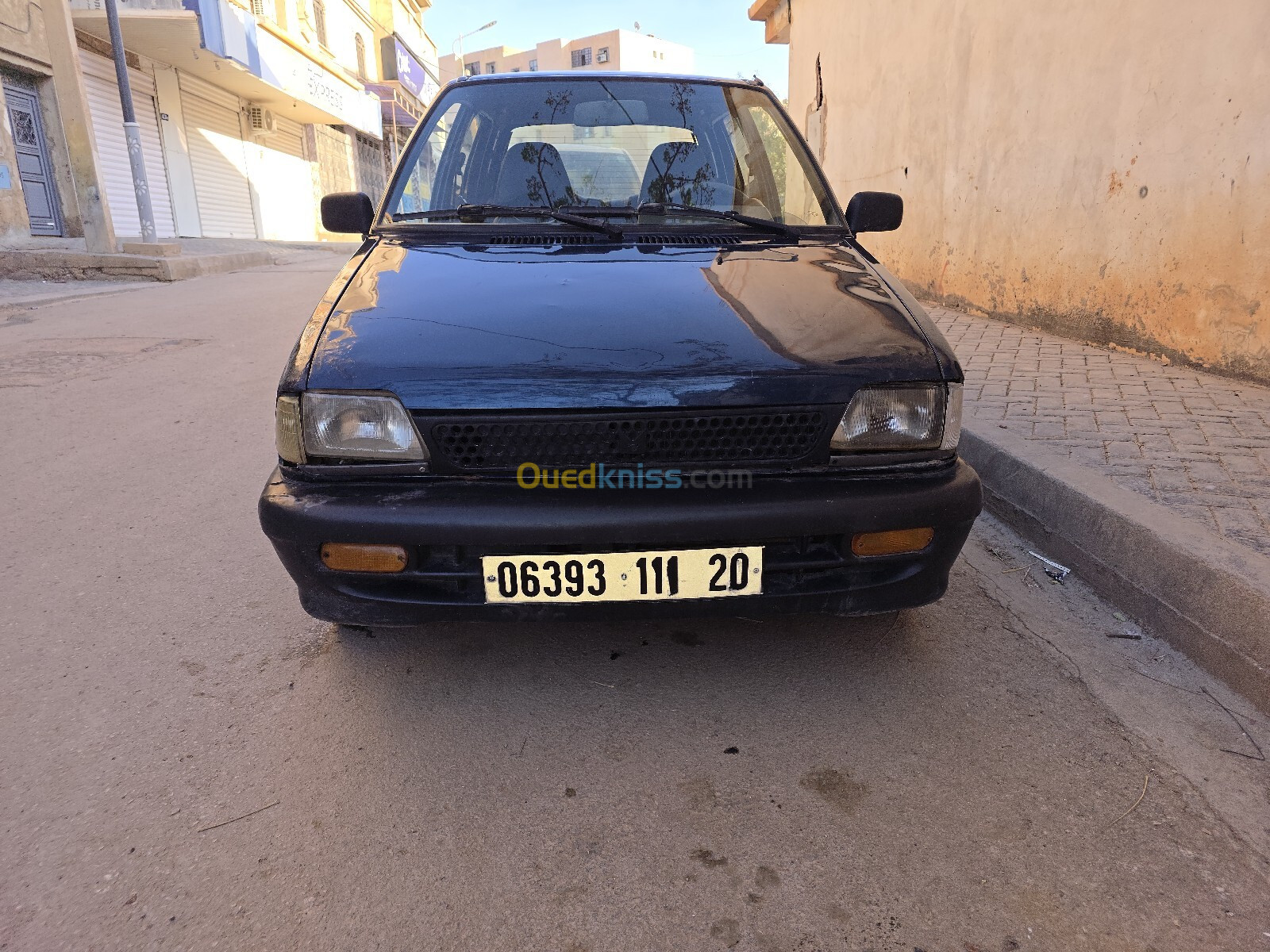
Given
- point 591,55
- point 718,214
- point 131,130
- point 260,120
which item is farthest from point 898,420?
point 591,55

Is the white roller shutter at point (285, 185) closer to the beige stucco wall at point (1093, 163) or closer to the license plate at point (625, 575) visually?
the beige stucco wall at point (1093, 163)

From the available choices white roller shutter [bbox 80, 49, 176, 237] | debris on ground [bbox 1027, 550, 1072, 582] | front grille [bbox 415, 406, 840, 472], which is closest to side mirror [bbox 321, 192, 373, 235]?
front grille [bbox 415, 406, 840, 472]

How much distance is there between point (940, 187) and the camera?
8.01m

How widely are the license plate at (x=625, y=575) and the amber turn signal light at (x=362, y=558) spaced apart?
0.20m

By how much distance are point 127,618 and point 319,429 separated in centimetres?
115

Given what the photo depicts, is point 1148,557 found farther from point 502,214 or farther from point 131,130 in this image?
point 131,130

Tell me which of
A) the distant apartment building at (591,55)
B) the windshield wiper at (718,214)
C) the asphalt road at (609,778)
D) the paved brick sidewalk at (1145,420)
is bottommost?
the asphalt road at (609,778)

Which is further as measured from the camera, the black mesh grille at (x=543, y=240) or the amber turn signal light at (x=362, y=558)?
the black mesh grille at (x=543, y=240)

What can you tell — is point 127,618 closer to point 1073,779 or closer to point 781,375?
point 781,375

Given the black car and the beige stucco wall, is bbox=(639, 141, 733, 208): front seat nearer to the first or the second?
the black car

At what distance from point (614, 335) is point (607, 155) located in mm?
1263

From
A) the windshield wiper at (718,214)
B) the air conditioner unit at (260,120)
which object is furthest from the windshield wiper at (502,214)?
the air conditioner unit at (260,120)

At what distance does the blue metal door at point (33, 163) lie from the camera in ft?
42.3

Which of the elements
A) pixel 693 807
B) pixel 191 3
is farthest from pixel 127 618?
pixel 191 3
